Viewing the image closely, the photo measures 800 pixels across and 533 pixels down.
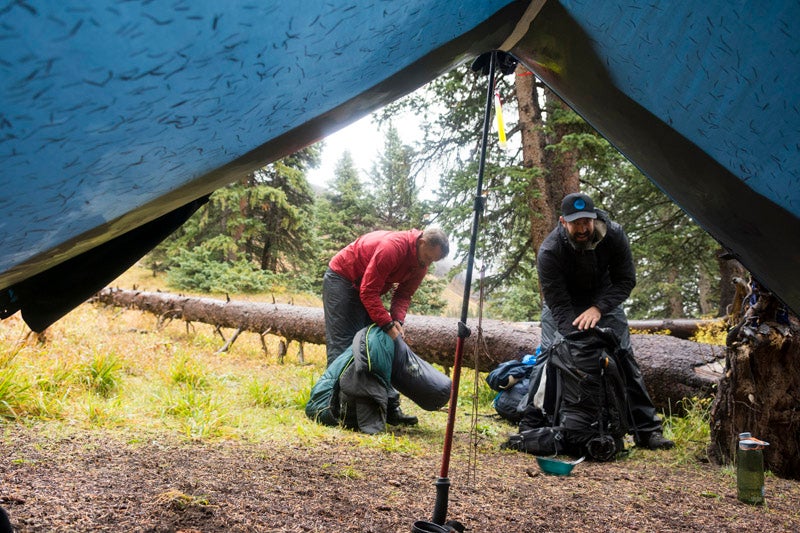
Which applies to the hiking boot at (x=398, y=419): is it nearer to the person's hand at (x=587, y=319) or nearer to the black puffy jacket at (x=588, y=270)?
the black puffy jacket at (x=588, y=270)

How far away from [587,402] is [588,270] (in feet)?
3.22

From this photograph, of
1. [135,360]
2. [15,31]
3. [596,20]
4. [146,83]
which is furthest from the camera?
[135,360]

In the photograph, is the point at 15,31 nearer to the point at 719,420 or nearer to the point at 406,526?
the point at 406,526

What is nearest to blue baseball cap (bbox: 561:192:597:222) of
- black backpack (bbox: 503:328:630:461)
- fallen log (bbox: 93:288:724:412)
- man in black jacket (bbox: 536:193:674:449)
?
man in black jacket (bbox: 536:193:674:449)

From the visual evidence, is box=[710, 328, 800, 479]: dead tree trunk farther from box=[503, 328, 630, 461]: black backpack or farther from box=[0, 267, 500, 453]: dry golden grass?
box=[0, 267, 500, 453]: dry golden grass

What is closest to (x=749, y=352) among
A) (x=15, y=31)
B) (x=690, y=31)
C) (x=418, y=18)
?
(x=690, y=31)

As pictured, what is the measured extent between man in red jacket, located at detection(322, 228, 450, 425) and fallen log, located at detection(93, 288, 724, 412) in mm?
756

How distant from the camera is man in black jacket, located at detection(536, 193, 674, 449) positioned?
3858mm

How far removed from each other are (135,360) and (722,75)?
5822mm

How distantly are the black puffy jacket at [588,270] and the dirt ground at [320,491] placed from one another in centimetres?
115

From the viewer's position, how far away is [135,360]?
562 cm

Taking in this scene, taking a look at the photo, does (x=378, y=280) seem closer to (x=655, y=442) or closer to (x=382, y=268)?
(x=382, y=268)

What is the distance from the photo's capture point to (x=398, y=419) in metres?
4.41

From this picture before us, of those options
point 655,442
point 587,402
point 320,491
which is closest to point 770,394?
point 655,442
